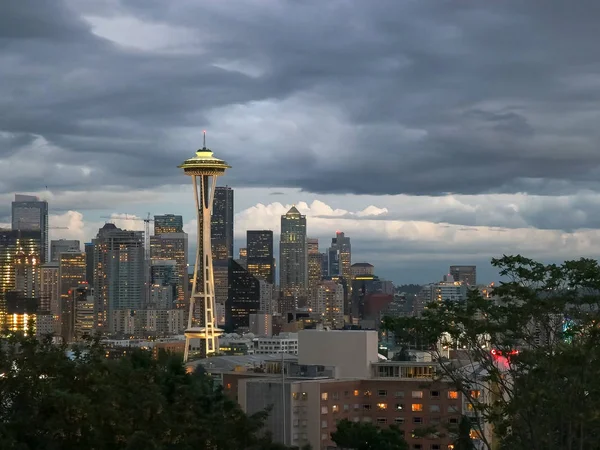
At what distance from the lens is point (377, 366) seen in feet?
343

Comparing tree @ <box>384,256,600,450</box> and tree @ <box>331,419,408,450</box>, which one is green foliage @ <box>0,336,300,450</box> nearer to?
tree @ <box>384,256,600,450</box>

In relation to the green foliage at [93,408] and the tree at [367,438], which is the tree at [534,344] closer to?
the green foliage at [93,408]

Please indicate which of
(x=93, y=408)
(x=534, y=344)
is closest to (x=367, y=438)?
(x=534, y=344)

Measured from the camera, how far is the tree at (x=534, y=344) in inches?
1255

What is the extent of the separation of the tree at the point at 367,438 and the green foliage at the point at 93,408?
123 feet

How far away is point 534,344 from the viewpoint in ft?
113

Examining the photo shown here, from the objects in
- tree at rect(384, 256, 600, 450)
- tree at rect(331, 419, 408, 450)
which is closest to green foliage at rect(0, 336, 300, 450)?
tree at rect(384, 256, 600, 450)

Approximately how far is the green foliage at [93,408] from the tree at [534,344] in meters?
6.71

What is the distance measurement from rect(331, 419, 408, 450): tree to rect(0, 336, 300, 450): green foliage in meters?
37.4

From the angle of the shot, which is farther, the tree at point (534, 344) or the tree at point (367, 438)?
the tree at point (367, 438)

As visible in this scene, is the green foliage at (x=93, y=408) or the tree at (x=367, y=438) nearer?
the green foliage at (x=93, y=408)

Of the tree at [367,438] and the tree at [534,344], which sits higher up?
the tree at [534,344]

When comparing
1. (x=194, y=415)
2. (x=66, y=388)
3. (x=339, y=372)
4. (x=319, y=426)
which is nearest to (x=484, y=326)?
(x=194, y=415)

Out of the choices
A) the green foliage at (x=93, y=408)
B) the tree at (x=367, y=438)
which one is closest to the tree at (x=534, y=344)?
the green foliage at (x=93, y=408)
